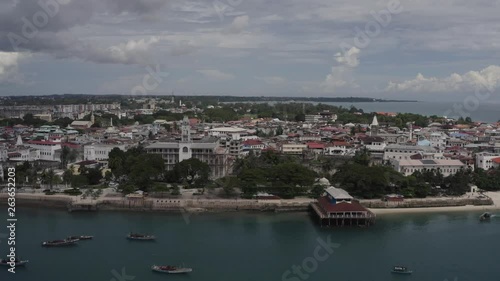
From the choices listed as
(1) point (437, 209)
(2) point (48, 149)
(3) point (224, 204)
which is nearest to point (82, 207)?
(3) point (224, 204)

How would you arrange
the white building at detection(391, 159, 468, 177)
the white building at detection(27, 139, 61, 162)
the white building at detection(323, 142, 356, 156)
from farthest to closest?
the white building at detection(323, 142, 356, 156), the white building at detection(27, 139, 61, 162), the white building at detection(391, 159, 468, 177)

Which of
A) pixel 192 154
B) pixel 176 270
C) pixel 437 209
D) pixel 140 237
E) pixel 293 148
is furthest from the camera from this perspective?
pixel 293 148

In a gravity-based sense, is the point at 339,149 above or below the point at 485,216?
above

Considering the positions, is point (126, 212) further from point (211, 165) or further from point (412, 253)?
point (412, 253)

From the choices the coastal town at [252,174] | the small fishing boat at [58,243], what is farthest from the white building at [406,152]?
the small fishing boat at [58,243]

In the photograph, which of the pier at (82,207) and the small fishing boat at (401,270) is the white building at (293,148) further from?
the small fishing boat at (401,270)

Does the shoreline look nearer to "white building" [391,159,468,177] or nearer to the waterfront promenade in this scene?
the waterfront promenade

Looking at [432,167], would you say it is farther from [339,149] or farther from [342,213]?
[342,213]

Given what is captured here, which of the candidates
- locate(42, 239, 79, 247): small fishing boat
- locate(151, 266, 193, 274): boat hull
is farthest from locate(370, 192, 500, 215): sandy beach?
locate(42, 239, 79, 247): small fishing boat

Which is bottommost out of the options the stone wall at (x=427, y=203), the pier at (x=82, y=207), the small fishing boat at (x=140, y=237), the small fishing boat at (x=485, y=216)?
the small fishing boat at (x=140, y=237)
